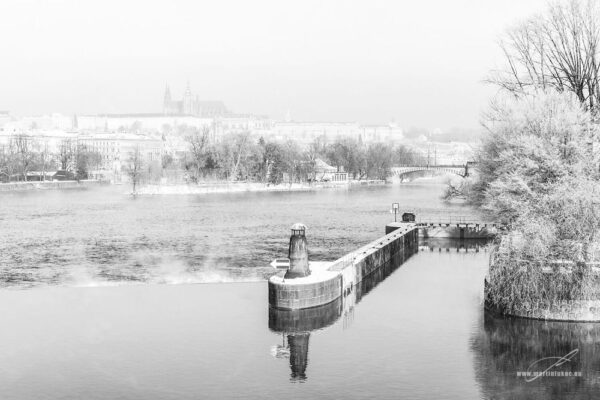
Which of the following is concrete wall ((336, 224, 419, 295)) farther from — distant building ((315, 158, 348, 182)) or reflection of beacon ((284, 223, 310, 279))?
distant building ((315, 158, 348, 182))

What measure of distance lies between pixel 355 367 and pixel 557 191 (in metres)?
12.6

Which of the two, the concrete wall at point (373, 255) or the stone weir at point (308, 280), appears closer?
the stone weir at point (308, 280)

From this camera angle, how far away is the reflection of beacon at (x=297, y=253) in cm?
3312

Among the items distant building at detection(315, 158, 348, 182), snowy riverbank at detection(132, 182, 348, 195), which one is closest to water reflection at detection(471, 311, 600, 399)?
snowy riverbank at detection(132, 182, 348, 195)

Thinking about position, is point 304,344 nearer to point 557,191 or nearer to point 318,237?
point 557,191

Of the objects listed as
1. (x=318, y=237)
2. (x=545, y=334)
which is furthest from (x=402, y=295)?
(x=318, y=237)

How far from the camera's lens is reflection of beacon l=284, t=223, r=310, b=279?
33125mm

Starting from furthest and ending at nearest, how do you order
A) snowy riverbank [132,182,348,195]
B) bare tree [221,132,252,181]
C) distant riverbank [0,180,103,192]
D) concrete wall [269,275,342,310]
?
bare tree [221,132,252,181] < distant riverbank [0,180,103,192] < snowy riverbank [132,182,348,195] < concrete wall [269,275,342,310]

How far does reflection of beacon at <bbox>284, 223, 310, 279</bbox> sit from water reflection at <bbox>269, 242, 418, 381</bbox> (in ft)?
4.99

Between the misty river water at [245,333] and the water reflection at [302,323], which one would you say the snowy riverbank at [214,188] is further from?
the water reflection at [302,323]

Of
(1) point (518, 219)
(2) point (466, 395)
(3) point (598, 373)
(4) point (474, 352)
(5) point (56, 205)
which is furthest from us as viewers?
(5) point (56, 205)

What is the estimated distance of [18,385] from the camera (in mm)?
24734

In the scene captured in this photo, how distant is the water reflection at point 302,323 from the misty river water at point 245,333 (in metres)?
0.08

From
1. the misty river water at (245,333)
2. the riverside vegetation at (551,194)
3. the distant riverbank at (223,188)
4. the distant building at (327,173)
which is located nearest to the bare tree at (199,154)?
the distant riverbank at (223,188)
